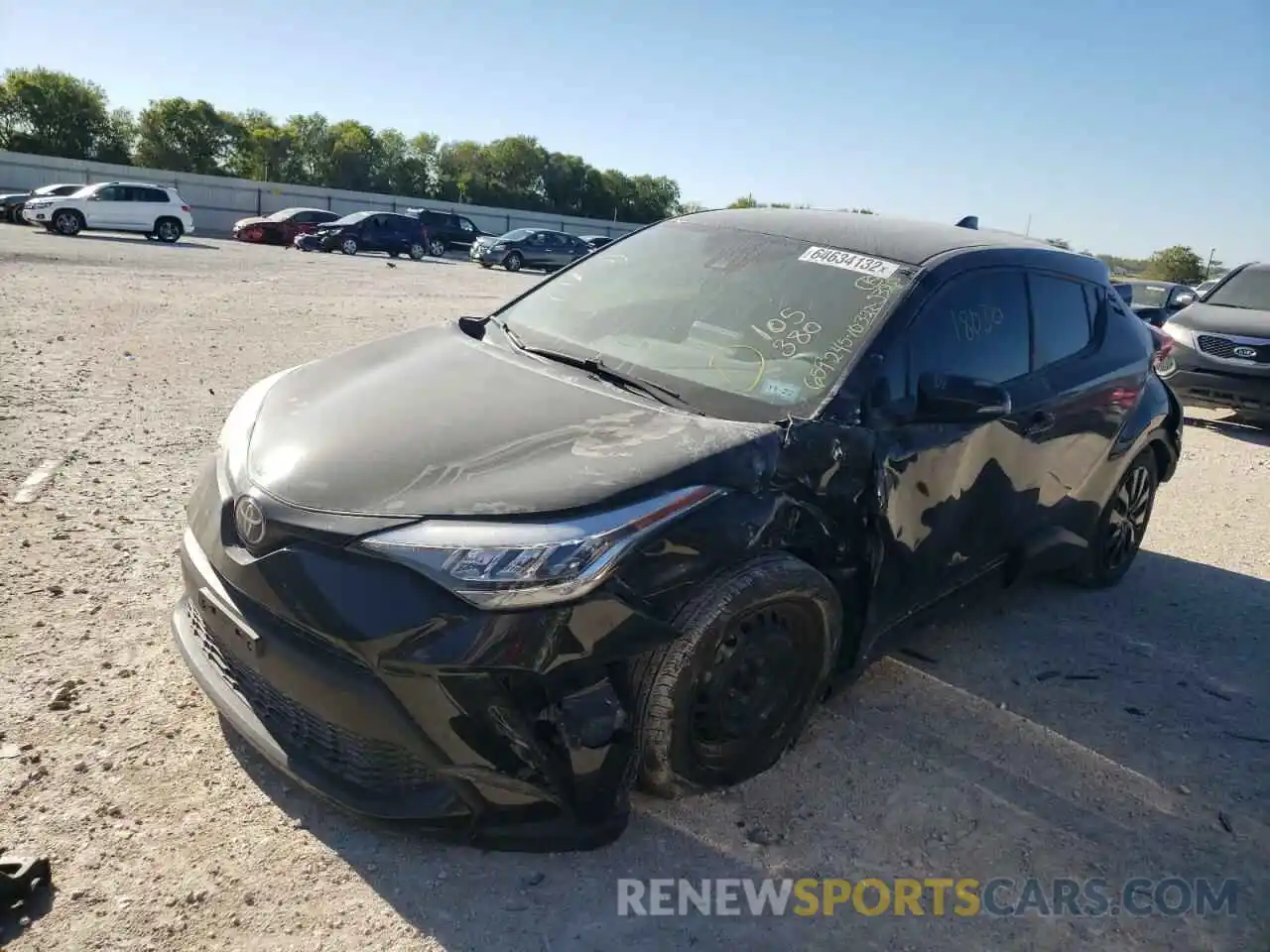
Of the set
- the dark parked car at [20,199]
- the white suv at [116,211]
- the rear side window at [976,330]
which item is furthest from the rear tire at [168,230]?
the rear side window at [976,330]

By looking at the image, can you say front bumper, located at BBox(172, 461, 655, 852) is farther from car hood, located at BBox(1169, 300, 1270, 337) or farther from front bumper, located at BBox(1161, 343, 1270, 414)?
car hood, located at BBox(1169, 300, 1270, 337)

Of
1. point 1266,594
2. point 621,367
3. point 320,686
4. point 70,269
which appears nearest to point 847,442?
point 621,367

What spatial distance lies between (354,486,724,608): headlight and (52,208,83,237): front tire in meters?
27.9

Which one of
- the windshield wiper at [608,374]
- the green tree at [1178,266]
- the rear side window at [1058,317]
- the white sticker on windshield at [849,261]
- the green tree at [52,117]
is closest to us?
the windshield wiper at [608,374]

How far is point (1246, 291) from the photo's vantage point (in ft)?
34.4

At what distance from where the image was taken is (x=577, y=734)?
233 centimetres

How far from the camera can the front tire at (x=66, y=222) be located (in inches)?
989

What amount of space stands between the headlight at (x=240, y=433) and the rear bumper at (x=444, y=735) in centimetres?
39

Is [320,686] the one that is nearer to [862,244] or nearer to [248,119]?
[862,244]

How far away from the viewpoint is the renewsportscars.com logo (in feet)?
8.09

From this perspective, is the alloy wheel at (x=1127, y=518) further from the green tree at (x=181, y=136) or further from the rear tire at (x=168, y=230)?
the green tree at (x=181, y=136)

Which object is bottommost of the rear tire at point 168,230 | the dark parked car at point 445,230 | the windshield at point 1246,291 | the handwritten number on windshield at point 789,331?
the rear tire at point 168,230

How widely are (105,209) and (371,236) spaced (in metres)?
7.75

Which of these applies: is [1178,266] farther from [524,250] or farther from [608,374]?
[608,374]
